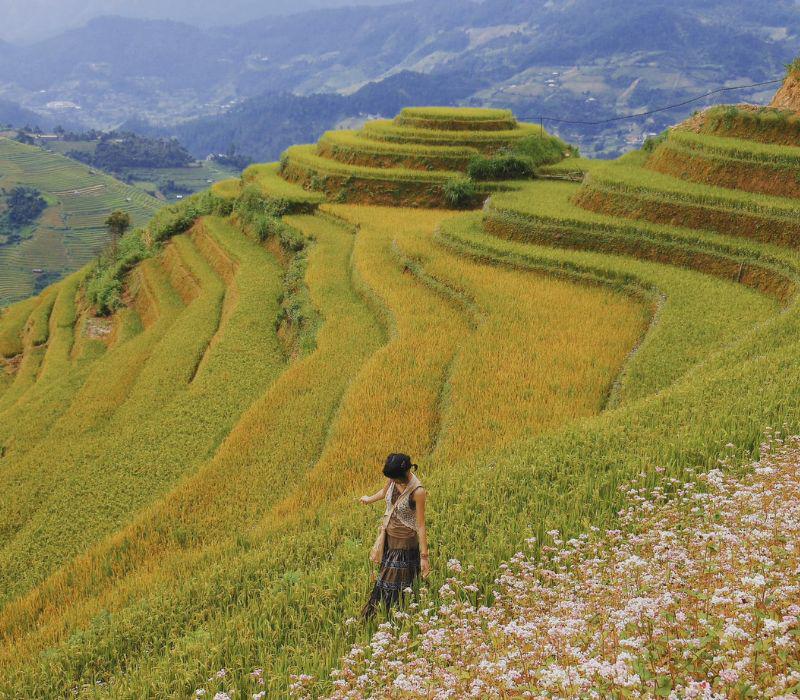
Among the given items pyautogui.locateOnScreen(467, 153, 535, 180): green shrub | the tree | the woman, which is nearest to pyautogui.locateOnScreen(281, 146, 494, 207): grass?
pyautogui.locateOnScreen(467, 153, 535, 180): green shrub

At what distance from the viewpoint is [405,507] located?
506 cm

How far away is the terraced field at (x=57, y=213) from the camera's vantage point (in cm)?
8231

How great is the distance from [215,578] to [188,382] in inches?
424

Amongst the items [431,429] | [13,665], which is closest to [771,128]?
[431,429]

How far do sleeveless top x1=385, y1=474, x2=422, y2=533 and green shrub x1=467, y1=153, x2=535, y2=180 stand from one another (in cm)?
2690

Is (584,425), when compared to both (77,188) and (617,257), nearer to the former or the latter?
(617,257)

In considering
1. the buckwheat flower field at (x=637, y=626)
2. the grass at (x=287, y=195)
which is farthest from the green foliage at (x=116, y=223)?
the buckwheat flower field at (x=637, y=626)

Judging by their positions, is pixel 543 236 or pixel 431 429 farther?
pixel 543 236

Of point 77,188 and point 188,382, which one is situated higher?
point 77,188

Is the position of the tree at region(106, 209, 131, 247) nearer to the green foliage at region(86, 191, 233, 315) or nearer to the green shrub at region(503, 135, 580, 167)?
the green foliage at region(86, 191, 233, 315)

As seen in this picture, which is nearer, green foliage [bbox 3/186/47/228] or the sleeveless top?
the sleeveless top

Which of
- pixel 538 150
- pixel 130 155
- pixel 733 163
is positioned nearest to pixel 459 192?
pixel 538 150

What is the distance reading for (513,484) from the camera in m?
7.29

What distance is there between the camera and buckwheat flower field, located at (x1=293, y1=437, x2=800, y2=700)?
3268mm
